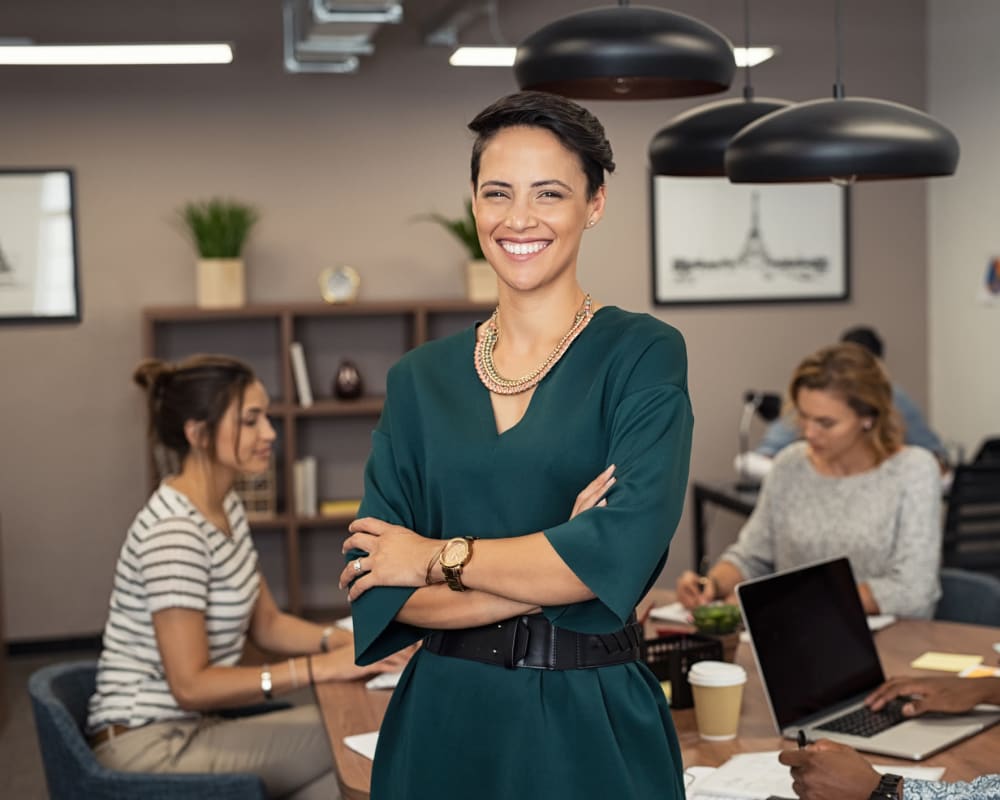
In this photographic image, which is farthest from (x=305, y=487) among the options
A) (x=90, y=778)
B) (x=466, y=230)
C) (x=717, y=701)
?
(x=717, y=701)

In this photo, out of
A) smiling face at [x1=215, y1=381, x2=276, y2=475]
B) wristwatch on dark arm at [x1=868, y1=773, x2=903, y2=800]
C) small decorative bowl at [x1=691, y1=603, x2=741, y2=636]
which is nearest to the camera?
wristwatch on dark arm at [x1=868, y1=773, x2=903, y2=800]

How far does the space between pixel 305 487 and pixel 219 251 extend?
118 centimetres

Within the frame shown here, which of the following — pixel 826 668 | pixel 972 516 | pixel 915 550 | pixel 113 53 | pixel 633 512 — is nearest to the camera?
pixel 633 512

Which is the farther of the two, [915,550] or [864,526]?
[864,526]

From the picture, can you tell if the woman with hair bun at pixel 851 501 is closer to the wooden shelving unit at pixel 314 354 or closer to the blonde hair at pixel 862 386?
the blonde hair at pixel 862 386

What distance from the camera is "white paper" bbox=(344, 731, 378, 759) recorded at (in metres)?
2.27

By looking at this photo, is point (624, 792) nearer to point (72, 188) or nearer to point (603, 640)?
point (603, 640)

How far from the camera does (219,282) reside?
20.1 feet

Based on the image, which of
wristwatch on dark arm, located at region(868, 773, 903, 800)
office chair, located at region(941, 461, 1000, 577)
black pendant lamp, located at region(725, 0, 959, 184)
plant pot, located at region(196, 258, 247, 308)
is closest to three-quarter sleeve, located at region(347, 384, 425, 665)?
wristwatch on dark arm, located at region(868, 773, 903, 800)

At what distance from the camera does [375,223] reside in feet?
21.4

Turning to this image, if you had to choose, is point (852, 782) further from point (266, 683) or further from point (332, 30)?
point (332, 30)

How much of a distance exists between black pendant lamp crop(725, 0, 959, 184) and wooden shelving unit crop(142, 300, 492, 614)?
13.2 feet

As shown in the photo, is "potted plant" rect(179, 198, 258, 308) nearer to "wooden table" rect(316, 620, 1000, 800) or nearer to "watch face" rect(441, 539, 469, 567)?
"wooden table" rect(316, 620, 1000, 800)

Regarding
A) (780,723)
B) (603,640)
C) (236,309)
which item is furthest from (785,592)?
(236,309)
